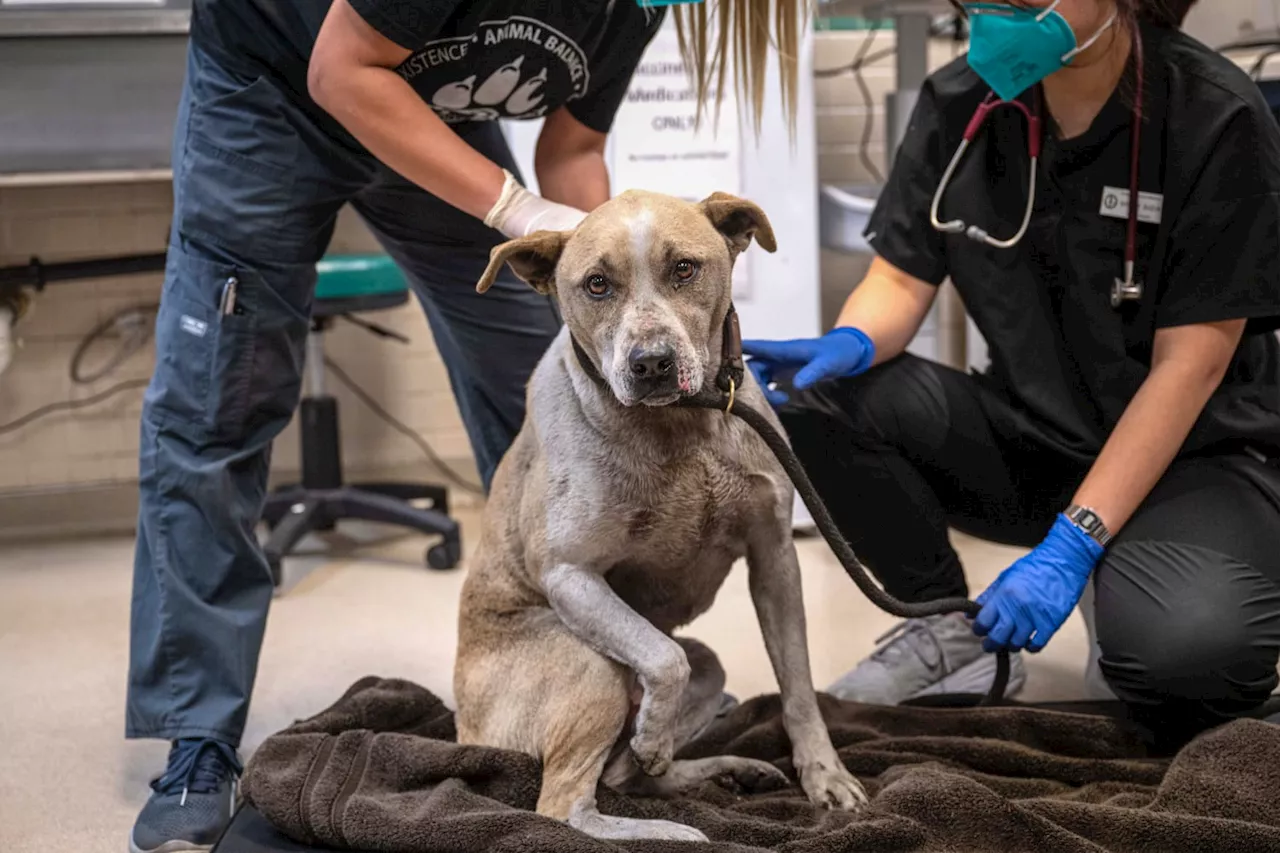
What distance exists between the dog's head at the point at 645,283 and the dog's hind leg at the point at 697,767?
1.41 ft

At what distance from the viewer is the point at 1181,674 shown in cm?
172

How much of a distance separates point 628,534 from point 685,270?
1.06ft

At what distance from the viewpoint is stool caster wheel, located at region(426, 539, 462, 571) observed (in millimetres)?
3160

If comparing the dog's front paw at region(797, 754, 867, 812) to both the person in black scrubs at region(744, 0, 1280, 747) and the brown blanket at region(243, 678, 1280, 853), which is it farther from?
the person in black scrubs at region(744, 0, 1280, 747)

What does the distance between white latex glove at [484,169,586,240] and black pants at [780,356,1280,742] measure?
22.8 inches

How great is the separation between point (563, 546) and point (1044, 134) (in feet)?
3.12

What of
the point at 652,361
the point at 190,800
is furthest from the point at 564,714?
the point at 190,800

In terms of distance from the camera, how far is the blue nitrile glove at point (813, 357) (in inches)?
76.4

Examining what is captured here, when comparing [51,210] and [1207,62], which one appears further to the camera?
[51,210]

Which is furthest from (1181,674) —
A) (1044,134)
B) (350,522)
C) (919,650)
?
(350,522)

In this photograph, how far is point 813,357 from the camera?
6.45ft

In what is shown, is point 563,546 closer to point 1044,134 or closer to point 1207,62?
point 1044,134

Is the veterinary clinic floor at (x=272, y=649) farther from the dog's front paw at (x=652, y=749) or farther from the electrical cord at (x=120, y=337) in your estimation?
the dog's front paw at (x=652, y=749)

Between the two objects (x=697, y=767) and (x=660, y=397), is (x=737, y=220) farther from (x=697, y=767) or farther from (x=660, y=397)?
(x=697, y=767)
